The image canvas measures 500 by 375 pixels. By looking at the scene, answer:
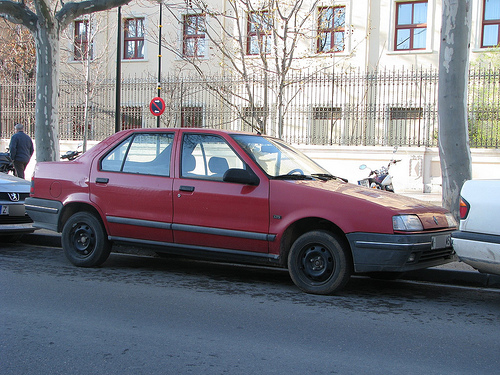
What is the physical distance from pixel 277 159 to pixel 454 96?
3.48 metres

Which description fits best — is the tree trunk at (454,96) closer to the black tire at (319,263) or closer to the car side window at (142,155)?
the black tire at (319,263)

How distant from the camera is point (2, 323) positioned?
4.47 m

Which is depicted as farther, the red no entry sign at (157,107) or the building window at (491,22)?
the building window at (491,22)

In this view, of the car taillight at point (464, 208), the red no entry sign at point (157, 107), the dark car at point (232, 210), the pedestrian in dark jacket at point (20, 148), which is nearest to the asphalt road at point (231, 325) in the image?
the dark car at point (232, 210)

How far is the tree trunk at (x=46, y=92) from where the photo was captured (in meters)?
11.9

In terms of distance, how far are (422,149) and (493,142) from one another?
205cm

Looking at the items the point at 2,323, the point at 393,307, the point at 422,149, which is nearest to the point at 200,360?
the point at 2,323

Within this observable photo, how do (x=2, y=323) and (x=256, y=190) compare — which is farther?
(x=256, y=190)

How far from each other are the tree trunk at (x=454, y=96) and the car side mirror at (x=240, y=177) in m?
3.90

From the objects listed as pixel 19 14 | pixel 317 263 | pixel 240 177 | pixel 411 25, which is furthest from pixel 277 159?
pixel 411 25

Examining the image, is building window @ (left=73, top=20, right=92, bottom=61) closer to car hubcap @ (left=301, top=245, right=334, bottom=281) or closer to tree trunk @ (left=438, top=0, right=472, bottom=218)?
tree trunk @ (left=438, top=0, right=472, bottom=218)

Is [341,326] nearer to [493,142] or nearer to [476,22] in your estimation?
[493,142]

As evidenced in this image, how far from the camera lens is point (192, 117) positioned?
2006cm

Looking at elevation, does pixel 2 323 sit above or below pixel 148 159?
below
